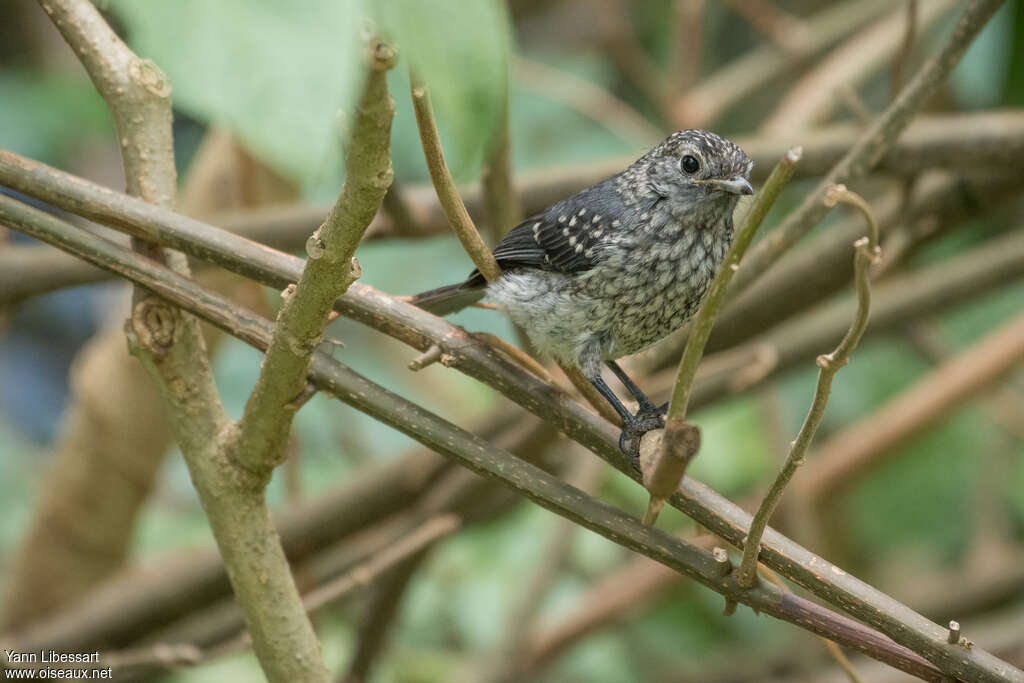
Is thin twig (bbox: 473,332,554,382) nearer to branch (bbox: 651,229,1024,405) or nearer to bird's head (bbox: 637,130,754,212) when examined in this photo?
bird's head (bbox: 637,130,754,212)

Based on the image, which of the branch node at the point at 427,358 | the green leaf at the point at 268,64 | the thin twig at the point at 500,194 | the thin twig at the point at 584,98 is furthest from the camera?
the thin twig at the point at 584,98

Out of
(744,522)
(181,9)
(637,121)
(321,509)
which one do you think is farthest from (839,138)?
(637,121)

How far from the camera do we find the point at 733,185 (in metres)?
1.99

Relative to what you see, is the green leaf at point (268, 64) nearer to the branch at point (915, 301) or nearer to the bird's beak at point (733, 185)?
the bird's beak at point (733, 185)

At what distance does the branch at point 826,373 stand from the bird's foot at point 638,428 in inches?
10.0

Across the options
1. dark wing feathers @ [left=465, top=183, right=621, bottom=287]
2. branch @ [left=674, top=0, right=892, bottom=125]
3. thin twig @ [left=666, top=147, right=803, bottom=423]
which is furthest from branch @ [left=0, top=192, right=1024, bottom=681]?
branch @ [left=674, top=0, right=892, bottom=125]

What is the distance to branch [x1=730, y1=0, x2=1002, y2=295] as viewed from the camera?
2107mm

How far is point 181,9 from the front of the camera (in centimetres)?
120

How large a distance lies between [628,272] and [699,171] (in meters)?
0.25

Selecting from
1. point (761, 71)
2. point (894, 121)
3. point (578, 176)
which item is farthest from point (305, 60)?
point (761, 71)

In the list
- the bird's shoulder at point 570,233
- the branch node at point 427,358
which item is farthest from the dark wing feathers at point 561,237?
the branch node at point 427,358

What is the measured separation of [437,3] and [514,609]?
2.48 meters

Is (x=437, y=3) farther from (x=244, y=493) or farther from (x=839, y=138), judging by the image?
(x=839, y=138)

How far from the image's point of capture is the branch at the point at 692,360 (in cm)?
120
